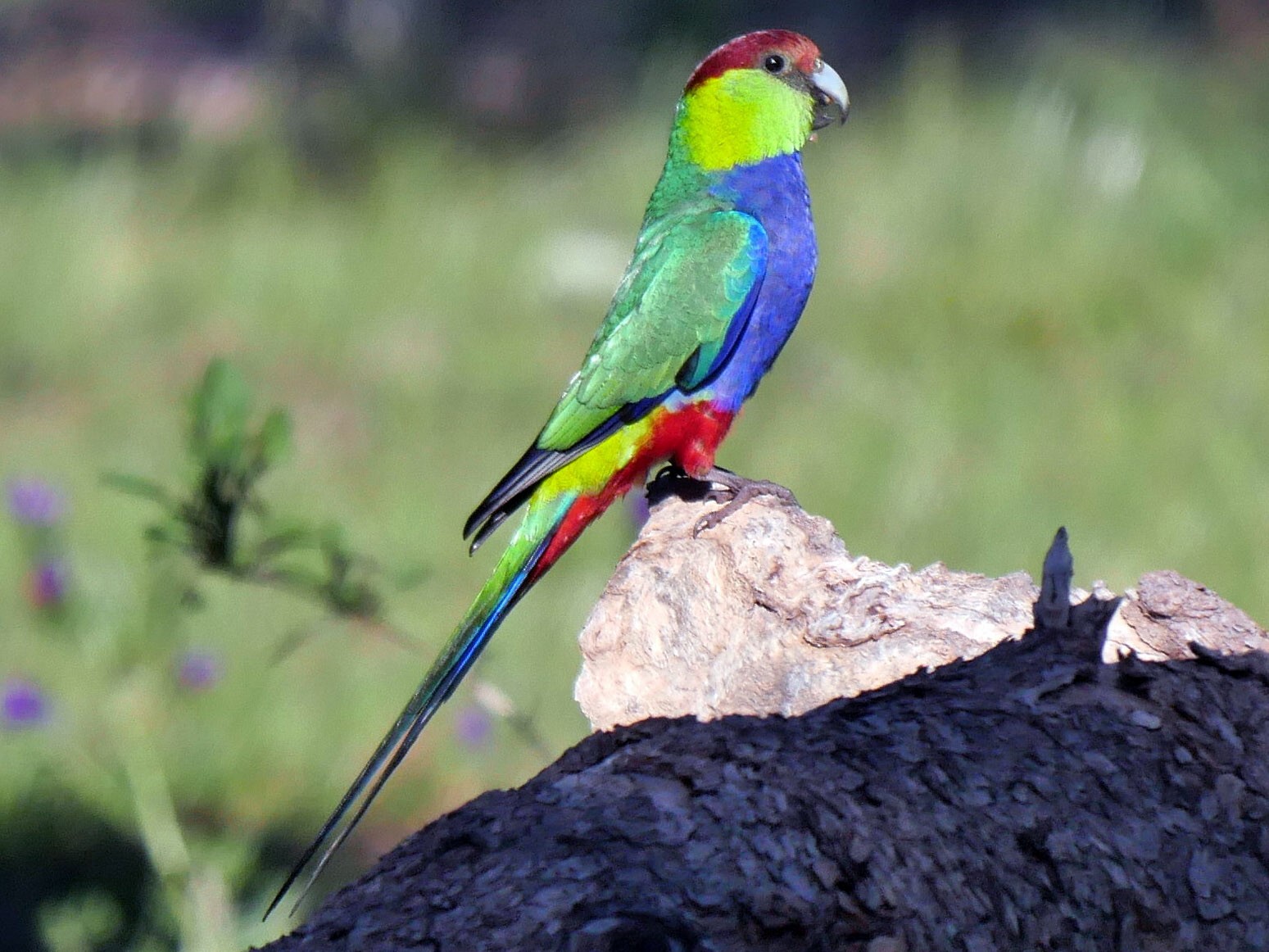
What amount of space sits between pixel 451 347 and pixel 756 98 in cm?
372

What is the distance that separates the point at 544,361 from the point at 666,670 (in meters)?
4.77

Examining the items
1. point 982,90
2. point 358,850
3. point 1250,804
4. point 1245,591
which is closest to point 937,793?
point 1250,804

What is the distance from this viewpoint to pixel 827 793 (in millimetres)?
1732

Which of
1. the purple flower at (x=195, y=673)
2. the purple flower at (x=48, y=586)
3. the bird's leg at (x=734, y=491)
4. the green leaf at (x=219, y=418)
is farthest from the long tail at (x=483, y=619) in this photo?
the purple flower at (x=48, y=586)

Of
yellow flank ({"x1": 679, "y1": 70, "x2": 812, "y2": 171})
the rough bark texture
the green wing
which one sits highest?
yellow flank ({"x1": 679, "y1": 70, "x2": 812, "y2": 171})

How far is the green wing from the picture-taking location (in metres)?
3.53

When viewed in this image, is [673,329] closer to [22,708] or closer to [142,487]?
[142,487]

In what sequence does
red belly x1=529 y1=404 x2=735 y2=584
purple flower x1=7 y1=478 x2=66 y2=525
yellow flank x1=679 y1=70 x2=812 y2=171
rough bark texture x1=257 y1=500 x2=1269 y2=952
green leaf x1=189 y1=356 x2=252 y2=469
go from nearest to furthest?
rough bark texture x1=257 y1=500 x2=1269 y2=952 → green leaf x1=189 y1=356 x2=252 y2=469 → red belly x1=529 y1=404 x2=735 y2=584 → yellow flank x1=679 y1=70 x2=812 y2=171 → purple flower x1=7 y1=478 x2=66 y2=525

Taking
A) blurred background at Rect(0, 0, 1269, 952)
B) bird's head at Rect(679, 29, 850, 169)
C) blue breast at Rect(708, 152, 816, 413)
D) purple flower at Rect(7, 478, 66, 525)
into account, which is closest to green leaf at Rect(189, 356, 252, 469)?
blurred background at Rect(0, 0, 1269, 952)

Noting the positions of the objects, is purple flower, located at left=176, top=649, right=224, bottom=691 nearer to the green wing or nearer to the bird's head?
the green wing

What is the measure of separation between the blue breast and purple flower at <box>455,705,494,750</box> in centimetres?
118

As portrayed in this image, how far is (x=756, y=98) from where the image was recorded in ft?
12.5

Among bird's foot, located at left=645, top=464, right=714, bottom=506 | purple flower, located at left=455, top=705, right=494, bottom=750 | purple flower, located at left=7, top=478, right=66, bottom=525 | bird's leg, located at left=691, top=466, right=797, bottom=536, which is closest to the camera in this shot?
bird's leg, located at left=691, top=466, right=797, bottom=536

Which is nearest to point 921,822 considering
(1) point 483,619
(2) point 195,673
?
(1) point 483,619
